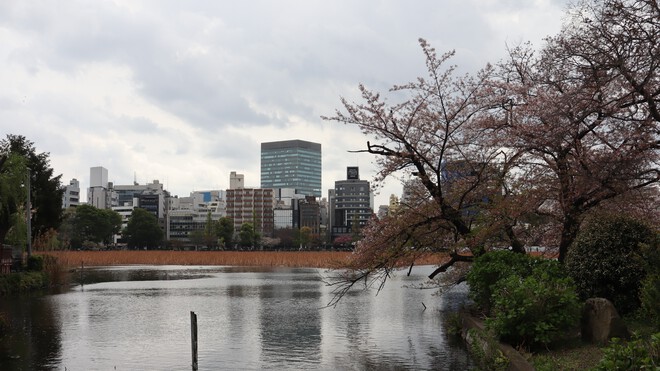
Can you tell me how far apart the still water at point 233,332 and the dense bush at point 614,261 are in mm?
2922

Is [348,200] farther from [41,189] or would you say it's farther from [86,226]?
[41,189]

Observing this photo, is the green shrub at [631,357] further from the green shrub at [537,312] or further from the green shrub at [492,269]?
the green shrub at [492,269]

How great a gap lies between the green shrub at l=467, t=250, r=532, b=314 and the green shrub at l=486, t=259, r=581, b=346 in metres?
2.02

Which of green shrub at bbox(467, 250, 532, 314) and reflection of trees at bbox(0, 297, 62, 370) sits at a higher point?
green shrub at bbox(467, 250, 532, 314)

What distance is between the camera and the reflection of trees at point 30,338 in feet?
38.6

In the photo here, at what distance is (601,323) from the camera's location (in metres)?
9.00

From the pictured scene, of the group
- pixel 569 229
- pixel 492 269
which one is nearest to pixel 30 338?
pixel 492 269

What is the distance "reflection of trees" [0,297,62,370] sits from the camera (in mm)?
11773

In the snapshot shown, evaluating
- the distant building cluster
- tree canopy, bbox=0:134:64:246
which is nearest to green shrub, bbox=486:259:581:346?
tree canopy, bbox=0:134:64:246

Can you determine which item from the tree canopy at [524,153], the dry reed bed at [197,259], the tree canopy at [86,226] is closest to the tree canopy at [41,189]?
the dry reed bed at [197,259]

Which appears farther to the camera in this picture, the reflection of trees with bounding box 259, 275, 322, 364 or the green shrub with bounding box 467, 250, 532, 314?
the reflection of trees with bounding box 259, 275, 322, 364

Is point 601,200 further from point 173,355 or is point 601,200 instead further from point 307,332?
point 173,355

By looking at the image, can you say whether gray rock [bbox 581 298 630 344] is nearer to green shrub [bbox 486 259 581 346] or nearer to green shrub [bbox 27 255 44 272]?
green shrub [bbox 486 259 581 346]

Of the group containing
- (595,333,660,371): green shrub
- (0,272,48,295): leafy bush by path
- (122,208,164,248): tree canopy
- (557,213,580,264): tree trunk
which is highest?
(122,208,164,248): tree canopy
